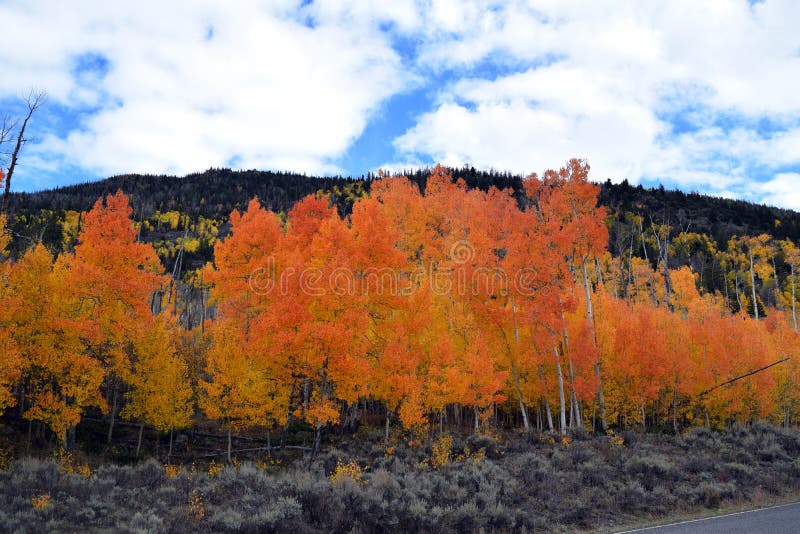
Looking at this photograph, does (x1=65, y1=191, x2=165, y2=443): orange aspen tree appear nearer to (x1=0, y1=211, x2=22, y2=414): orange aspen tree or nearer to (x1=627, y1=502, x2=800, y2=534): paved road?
(x1=0, y1=211, x2=22, y2=414): orange aspen tree

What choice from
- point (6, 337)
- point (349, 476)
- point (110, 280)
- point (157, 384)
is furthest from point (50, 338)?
point (349, 476)

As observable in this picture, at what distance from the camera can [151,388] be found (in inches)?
858

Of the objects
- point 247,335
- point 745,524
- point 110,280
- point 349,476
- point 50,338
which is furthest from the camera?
point 247,335

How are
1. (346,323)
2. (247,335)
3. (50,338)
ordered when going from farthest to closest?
(247,335)
(50,338)
(346,323)

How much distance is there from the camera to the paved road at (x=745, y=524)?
435 inches

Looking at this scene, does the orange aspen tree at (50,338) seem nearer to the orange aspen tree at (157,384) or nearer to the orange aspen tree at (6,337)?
the orange aspen tree at (6,337)

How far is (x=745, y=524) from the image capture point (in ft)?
38.7

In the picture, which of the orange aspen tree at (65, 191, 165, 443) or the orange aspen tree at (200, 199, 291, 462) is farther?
the orange aspen tree at (200, 199, 291, 462)

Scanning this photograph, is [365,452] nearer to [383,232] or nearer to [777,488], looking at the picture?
[383,232]

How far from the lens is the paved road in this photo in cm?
1105

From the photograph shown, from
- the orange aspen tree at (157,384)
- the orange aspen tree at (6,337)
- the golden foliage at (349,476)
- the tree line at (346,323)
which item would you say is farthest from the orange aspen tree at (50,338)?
the golden foliage at (349,476)

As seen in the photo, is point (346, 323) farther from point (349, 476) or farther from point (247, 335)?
point (247, 335)

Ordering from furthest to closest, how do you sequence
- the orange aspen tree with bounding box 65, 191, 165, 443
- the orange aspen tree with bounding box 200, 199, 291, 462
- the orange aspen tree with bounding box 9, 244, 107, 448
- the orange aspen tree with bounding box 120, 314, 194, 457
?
the orange aspen tree with bounding box 120, 314, 194, 457, the orange aspen tree with bounding box 200, 199, 291, 462, the orange aspen tree with bounding box 65, 191, 165, 443, the orange aspen tree with bounding box 9, 244, 107, 448

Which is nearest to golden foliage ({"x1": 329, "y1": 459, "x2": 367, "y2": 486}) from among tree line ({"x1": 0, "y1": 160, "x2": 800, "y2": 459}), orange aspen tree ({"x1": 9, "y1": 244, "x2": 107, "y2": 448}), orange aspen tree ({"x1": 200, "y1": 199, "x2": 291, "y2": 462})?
tree line ({"x1": 0, "y1": 160, "x2": 800, "y2": 459})
